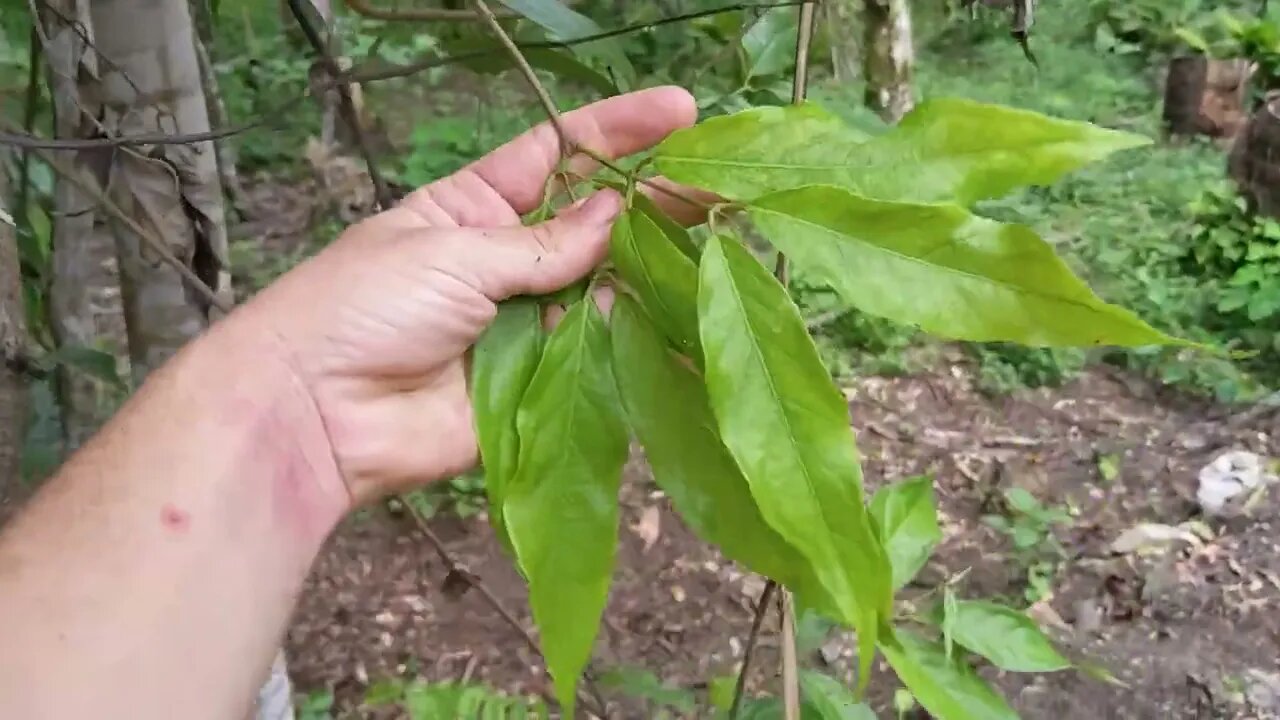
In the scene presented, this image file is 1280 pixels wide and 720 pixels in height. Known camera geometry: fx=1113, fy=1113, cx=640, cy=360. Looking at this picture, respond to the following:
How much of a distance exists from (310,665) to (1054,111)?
2.71 metres

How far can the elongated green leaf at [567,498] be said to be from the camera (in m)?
0.42

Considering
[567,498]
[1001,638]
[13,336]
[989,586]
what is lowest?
[989,586]

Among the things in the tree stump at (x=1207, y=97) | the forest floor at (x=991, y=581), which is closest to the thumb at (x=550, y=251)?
the forest floor at (x=991, y=581)

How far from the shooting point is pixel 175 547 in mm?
544

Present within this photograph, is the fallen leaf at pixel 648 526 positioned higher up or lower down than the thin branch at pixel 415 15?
lower down

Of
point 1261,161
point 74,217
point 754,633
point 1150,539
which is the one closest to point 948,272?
point 754,633

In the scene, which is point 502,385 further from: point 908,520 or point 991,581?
point 991,581

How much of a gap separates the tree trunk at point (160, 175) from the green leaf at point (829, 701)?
20.3 inches

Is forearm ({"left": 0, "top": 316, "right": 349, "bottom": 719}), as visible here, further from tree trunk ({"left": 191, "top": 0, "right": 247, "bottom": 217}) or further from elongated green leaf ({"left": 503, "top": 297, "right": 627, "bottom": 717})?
tree trunk ({"left": 191, "top": 0, "right": 247, "bottom": 217})

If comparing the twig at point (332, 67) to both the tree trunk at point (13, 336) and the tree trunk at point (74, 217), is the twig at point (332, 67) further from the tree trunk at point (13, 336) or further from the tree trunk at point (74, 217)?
the tree trunk at point (13, 336)

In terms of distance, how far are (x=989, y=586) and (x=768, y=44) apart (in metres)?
1.14

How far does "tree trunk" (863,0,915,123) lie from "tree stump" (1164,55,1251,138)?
1001 millimetres

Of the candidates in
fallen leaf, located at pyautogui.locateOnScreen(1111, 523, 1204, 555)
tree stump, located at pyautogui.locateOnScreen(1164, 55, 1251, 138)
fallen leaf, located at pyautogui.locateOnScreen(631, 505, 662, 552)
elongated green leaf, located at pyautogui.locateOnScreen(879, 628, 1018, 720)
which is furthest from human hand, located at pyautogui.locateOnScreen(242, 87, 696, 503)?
tree stump, located at pyautogui.locateOnScreen(1164, 55, 1251, 138)

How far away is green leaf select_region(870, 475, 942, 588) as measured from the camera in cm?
76
